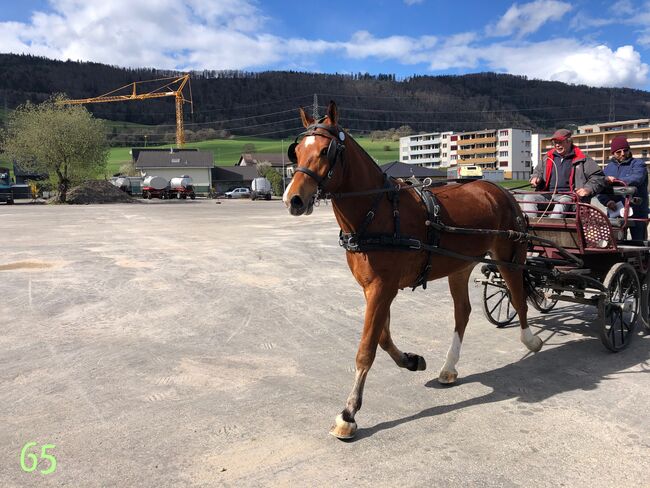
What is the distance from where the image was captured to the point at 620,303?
576 centimetres

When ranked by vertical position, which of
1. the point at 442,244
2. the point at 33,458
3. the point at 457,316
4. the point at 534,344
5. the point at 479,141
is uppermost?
the point at 479,141

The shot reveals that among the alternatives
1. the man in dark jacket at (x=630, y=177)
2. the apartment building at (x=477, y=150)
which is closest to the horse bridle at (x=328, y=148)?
the man in dark jacket at (x=630, y=177)

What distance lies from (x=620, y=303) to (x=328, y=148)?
4331 millimetres

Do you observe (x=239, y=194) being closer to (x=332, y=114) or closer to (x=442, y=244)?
(x=442, y=244)

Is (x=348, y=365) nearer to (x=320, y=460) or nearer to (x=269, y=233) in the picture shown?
(x=320, y=460)

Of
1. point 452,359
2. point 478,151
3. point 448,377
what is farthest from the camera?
point 478,151

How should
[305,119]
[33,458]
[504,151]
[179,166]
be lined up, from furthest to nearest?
[504,151] < [179,166] < [305,119] < [33,458]

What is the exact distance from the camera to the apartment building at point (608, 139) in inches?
3999

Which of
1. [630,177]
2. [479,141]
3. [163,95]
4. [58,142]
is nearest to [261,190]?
[58,142]

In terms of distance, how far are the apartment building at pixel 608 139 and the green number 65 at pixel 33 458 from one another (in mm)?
103094

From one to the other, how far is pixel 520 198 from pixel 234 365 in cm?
459

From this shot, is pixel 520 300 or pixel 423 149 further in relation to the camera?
pixel 423 149

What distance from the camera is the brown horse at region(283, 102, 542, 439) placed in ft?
12.3

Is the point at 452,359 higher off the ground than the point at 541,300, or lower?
lower
